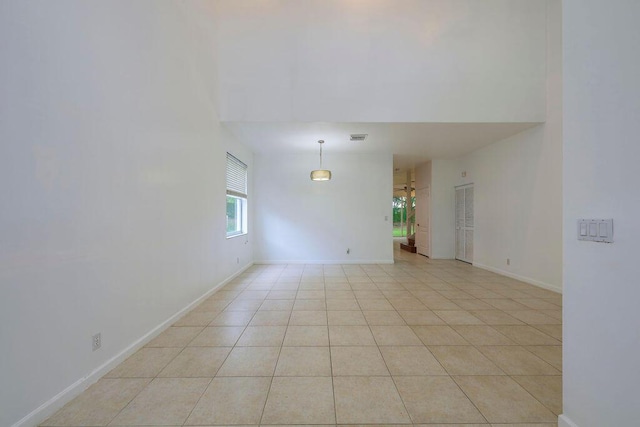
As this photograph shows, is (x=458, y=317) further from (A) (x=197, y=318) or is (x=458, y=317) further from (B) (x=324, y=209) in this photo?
(B) (x=324, y=209)

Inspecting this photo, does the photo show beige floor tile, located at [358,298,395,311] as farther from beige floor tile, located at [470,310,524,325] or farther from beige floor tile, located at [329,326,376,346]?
beige floor tile, located at [470,310,524,325]

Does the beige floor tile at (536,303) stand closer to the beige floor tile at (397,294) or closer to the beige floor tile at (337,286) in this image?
the beige floor tile at (397,294)

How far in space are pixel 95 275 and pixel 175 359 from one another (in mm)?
953

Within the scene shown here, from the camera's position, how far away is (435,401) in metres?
1.82

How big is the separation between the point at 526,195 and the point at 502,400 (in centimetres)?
426

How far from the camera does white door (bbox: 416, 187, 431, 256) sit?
25.7 feet

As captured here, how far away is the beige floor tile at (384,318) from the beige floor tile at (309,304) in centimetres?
61

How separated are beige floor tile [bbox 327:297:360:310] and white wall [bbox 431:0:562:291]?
3.19 meters

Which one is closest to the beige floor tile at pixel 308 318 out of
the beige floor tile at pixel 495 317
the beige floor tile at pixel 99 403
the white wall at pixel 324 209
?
the beige floor tile at pixel 99 403

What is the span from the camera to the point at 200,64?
12.3 ft

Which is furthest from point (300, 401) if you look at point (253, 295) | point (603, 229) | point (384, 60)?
point (384, 60)

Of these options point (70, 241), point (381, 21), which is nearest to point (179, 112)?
point (70, 241)

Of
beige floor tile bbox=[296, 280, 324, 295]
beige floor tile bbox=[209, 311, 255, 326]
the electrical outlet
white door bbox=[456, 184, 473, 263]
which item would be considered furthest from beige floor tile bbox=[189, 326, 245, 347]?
white door bbox=[456, 184, 473, 263]

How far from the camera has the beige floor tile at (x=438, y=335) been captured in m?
2.67
